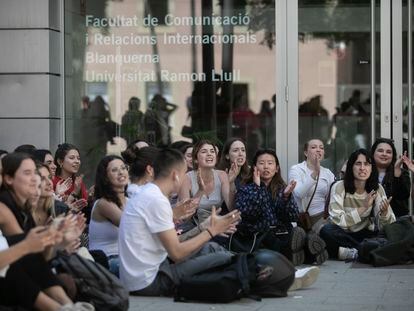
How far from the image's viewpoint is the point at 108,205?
33.1 ft

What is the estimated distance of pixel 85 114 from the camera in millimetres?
16016

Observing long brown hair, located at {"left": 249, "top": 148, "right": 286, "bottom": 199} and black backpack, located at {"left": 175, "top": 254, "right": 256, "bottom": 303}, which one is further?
long brown hair, located at {"left": 249, "top": 148, "right": 286, "bottom": 199}

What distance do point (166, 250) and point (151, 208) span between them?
1.27ft

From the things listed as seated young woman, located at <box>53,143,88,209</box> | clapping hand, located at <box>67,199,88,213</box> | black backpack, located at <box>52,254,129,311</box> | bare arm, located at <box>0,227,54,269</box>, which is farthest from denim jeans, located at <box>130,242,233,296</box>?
seated young woman, located at <box>53,143,88,209</box>

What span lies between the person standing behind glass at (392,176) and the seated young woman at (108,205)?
453 centimetres

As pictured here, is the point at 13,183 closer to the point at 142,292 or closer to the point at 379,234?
the point at 142,292

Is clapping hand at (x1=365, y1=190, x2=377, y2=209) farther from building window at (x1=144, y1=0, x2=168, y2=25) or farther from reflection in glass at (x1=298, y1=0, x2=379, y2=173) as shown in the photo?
building window at (x1=144, y1=0, x2=168, y2=25)

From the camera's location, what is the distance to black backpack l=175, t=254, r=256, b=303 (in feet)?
30.0

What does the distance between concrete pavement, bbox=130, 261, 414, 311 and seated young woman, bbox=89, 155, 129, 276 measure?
1.00m

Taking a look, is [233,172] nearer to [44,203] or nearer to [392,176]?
[392,176]

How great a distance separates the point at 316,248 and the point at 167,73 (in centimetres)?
478

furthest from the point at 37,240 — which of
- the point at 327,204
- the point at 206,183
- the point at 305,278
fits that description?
the point at 327,204

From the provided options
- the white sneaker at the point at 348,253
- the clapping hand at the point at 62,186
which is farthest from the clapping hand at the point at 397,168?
the clapping hand at the point at 62,186

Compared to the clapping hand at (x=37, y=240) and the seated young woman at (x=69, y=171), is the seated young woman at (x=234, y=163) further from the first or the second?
the clapping hand at (x=37, y=240)
